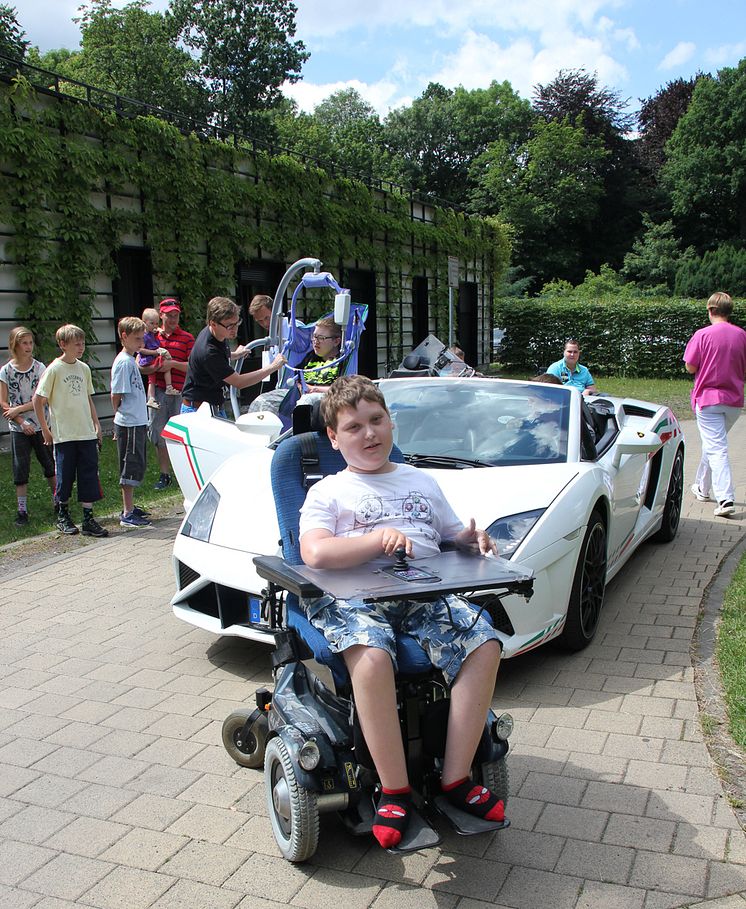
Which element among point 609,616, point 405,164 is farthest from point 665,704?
point 405,164

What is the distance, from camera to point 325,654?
2879 millimetres

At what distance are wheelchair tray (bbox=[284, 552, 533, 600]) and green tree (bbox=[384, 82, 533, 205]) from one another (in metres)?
64.8

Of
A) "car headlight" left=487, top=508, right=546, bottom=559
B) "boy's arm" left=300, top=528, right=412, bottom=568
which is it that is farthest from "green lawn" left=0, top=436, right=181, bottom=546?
"boy's arm" left=300, top=528, right=412, bottom=568

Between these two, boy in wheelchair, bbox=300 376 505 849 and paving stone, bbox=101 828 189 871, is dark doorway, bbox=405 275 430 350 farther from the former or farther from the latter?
paving stone, bbox=101 828 189 871

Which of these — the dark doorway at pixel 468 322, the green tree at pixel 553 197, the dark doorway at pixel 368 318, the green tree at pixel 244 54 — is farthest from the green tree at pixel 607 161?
the dark doorway at pixel 368 318

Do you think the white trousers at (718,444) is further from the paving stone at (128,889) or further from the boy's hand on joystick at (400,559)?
the paving stone at (128,889)

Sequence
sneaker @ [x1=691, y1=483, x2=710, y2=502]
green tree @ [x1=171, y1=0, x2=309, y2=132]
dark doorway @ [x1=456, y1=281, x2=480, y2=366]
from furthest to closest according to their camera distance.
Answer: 1. green tree @ [x1=171, y1=0, x2=309, y2=132]
2. dark doorway @ [x1=456, y1=281, x2=480, y2=366]
3. sneaker @ [x1=691, y1=483, x2=710, y2=502]

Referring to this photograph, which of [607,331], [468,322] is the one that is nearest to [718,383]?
[607,331]

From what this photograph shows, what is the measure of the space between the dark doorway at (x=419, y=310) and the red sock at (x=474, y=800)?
76.4 feet

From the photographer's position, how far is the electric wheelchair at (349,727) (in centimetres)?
277

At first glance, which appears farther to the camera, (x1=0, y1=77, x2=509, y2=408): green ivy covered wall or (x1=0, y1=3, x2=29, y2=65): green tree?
(x1=0, y1=3, x2=29, y2=65): green tree

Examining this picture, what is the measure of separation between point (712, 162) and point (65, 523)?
53642 millimetres

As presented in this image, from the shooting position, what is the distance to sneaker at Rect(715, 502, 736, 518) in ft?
26.7

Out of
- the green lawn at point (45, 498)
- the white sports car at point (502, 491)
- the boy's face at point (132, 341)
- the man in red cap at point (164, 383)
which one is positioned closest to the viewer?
the white sports car at point (502, 491)
